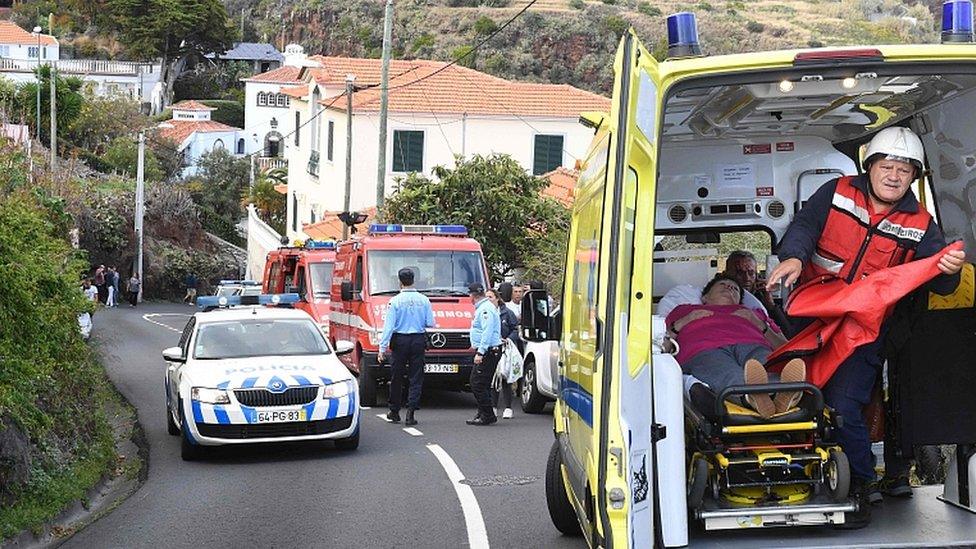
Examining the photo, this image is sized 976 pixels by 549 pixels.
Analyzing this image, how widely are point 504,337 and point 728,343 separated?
1178 cm

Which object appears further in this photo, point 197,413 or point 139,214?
point 139,214

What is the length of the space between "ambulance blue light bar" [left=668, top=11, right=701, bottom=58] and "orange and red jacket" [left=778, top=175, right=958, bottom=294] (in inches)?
42.6

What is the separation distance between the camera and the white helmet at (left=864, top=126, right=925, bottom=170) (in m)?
7.36

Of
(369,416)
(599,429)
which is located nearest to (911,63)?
(599,429)

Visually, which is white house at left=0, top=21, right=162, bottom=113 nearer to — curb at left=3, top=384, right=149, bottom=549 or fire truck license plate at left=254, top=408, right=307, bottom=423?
curb at left=3, top=384, right=149, bottom=549

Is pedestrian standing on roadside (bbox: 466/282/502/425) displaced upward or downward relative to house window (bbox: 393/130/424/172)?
downward

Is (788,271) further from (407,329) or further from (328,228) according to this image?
(328,228)

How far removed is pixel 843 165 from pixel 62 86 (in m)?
69.0

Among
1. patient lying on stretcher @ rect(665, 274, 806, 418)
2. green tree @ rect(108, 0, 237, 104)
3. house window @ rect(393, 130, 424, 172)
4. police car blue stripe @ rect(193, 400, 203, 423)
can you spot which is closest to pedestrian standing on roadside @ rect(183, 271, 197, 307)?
house window @ rect(393, 130, 424, 172)

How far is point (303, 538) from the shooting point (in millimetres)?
10188

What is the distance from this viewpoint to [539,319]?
32.3ft

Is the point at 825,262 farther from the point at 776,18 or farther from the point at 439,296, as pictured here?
the point at 776,18

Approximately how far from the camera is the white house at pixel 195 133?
9131 centimetres

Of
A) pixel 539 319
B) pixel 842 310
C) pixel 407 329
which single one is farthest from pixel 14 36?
pixel 842 310
